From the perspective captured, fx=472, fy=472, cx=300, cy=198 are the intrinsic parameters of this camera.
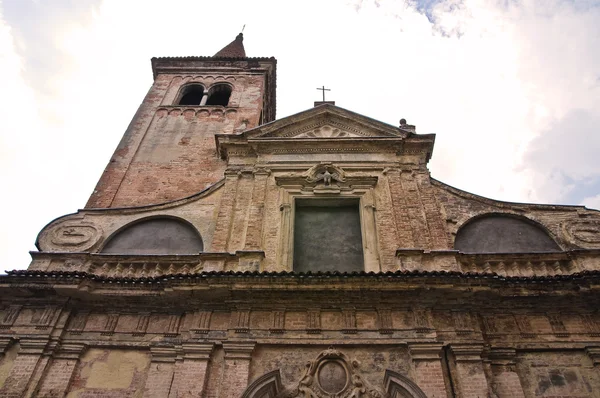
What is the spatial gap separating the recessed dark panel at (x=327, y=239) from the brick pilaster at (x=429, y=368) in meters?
2.13

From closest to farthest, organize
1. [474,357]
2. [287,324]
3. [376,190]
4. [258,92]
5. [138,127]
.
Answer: [474,357]
[287,324]
[376,190]
[138,127]
[258,92]

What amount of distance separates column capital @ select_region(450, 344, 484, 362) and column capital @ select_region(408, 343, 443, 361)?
24cm

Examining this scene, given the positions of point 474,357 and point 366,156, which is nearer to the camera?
point 474,357

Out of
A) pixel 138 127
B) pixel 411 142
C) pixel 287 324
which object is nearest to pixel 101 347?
pixel 287 324

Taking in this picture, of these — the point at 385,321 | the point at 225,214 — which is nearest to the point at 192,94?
the point at 225,214

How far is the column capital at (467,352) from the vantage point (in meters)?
7.45

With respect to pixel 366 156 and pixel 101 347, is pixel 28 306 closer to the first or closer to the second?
pixel 101 347

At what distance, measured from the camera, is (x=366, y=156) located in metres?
11.3

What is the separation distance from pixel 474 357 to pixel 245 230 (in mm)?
4883

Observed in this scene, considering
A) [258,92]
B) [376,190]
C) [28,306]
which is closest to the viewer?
[28,306]

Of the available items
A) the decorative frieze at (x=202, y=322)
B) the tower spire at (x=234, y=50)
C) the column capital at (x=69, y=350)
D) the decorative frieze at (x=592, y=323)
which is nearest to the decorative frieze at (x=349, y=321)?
the decorative frieze at (x=202, y=322)

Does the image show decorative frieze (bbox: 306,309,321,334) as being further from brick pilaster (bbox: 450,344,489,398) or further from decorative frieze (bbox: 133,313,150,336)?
decorative frieze (bbox: 133,313,150,336)

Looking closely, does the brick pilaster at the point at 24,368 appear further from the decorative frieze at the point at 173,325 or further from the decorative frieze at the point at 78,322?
the decorative frieze at the point at 173,325

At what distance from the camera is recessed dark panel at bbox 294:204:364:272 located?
9.47 m
